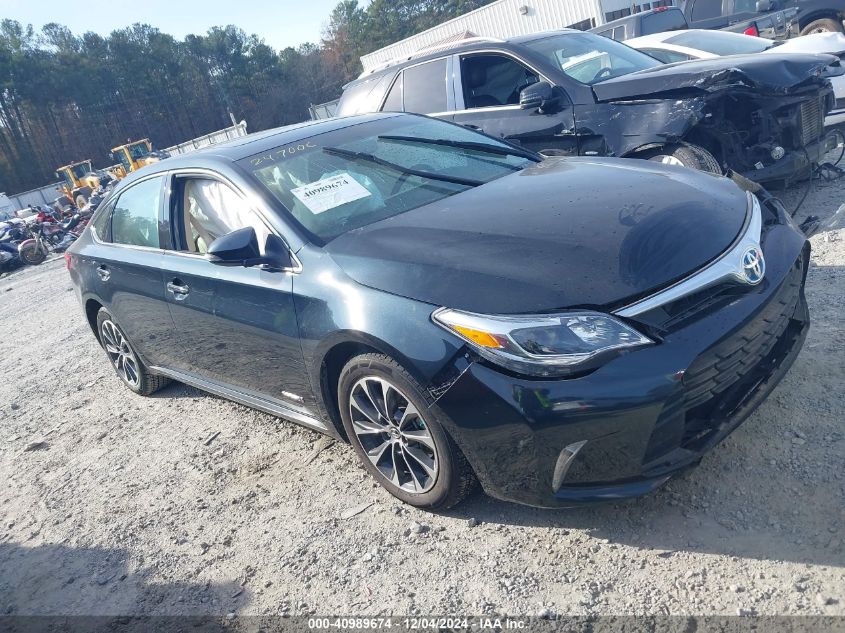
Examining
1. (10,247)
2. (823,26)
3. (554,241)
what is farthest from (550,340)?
(10,247)

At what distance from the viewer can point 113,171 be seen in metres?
32.0

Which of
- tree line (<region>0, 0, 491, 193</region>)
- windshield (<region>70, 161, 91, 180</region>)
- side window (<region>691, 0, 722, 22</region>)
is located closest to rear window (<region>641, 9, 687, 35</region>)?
side window (<region>691, 0, 722, 22</region>)

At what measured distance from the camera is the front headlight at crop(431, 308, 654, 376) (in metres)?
2.34

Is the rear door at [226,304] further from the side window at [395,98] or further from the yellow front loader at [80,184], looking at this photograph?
the yellow front loader at [80,184]

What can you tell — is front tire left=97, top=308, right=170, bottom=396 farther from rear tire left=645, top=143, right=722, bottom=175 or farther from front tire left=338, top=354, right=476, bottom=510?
rear tire left=645, top=143, right=722, bottom=175

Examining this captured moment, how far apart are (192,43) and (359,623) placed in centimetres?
7913

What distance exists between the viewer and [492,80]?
646cm

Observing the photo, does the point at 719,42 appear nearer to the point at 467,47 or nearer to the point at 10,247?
the point at 467,47

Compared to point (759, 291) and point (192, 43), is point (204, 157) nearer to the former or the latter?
point (759, 291)

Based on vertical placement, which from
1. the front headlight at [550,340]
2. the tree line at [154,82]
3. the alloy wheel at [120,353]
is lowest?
the alloy wheel at [120,353]

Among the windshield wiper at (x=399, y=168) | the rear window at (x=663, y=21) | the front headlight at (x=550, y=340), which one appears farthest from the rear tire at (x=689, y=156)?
the rear window at (x=663, y=21)

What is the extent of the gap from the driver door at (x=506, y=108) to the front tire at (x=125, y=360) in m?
3.28

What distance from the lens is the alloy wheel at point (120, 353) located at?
5.16m

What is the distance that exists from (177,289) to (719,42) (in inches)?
268
